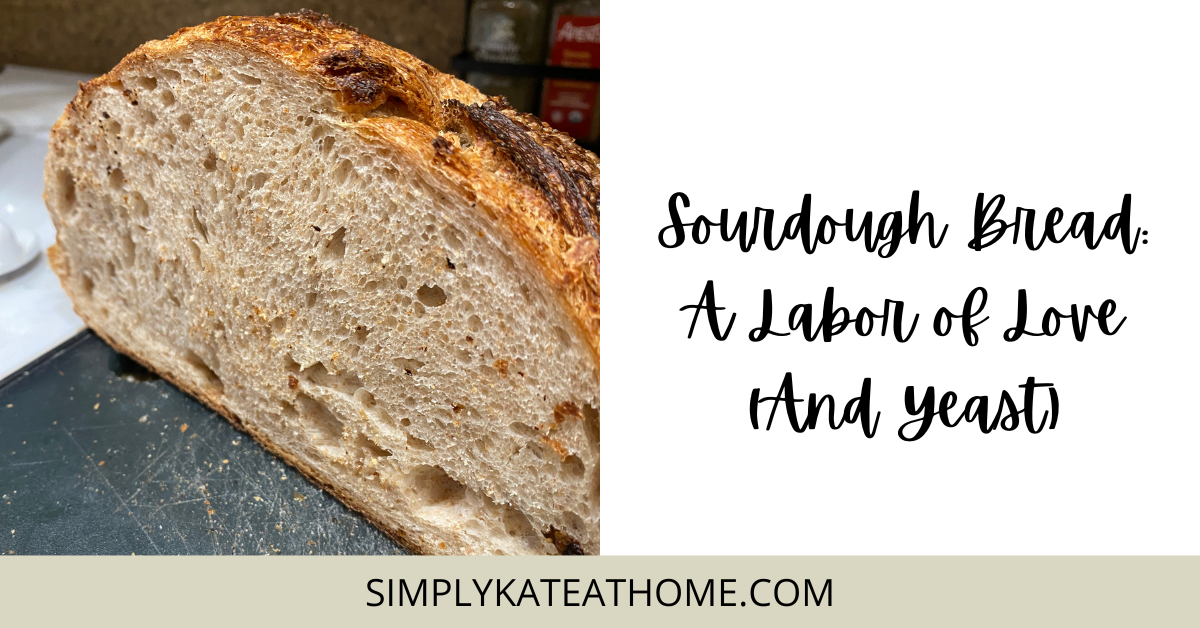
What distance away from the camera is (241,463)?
1.33 m

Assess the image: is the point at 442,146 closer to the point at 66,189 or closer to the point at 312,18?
the point at 312,18

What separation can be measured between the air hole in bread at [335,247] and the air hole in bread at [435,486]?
1.18 feet

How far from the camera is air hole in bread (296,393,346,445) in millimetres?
1285

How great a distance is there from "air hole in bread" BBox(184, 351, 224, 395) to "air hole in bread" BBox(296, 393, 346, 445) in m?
0.24

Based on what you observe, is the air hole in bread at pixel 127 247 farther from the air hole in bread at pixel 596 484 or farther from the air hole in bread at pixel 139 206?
the air hole in bread at pixel 596 484

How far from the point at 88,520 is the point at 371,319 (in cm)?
57

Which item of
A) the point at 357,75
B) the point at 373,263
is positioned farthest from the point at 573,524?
the point at 357,75

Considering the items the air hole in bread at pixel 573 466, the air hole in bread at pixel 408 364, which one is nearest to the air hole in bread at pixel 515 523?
the air hole in bread at pixel 573 466

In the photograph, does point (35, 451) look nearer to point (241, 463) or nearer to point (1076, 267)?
point (241, 463)

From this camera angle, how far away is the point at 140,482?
1.26m

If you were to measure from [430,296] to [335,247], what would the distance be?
18 cm

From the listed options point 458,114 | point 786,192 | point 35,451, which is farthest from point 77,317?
point 786,192

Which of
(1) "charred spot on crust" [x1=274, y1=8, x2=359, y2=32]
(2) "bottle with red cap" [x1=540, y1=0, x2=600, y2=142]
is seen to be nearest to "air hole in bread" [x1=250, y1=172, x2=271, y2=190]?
(1) "charred spot on crust" [x1=274, y1=8, x2=359, y2=32]

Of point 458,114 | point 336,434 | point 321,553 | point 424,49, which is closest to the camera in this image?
point 458,114
